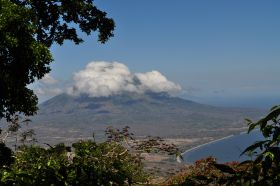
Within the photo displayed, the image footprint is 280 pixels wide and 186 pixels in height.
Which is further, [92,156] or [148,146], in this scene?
[148,146]

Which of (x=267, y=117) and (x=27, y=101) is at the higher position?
(x=27, y=101)

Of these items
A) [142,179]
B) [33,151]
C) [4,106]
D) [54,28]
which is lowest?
[142,179]

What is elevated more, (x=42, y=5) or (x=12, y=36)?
(x=42, y=5)

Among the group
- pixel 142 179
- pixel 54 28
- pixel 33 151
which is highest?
pixel 54 28

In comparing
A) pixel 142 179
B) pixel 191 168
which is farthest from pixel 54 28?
pixel 191 168

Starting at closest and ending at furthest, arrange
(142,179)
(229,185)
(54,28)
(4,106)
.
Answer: (229,185), (4,106), (54,28), (142,179)

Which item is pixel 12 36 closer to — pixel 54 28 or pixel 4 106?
pixel 4 106

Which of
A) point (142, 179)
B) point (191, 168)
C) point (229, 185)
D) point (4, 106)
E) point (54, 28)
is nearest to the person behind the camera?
point (229, 185)


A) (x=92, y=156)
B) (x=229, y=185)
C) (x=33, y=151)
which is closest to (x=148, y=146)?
(x=92, y=156)

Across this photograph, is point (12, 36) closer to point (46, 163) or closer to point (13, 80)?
point (13, 80)
